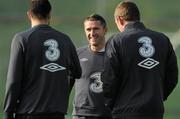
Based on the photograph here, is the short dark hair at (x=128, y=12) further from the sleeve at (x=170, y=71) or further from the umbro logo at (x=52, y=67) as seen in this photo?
the umbro logo at (x=52, y=67)

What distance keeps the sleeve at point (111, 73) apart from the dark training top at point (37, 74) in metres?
0.36

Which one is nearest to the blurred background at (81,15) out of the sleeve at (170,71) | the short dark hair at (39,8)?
the sleeve at (170,71)

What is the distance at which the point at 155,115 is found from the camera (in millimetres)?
6203

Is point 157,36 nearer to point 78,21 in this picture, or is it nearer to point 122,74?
point 122,74

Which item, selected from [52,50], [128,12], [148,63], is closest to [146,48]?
[148,63]

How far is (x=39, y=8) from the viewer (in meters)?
5.95

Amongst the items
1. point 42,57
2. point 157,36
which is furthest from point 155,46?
point 42,57

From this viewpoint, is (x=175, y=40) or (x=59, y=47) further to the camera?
(x=175, y=40)

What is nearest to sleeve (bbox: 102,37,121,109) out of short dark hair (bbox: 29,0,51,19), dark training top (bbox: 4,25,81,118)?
dark training top (bbox: 4,25,81,118)

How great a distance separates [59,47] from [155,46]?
84 centimetres

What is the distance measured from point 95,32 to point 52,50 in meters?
1.58

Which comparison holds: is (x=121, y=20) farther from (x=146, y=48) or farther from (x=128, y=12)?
(x=146, y=48)

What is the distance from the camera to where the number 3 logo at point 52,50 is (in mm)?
5926

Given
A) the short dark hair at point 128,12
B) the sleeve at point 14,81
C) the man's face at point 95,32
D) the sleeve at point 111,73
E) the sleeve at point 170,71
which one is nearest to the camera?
the sleeve at point 14,81
